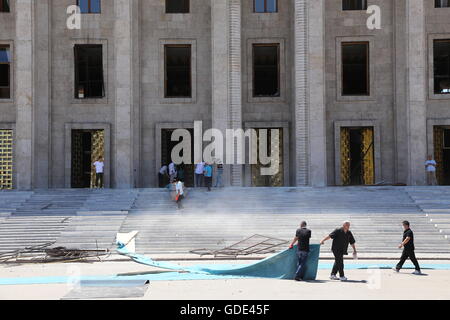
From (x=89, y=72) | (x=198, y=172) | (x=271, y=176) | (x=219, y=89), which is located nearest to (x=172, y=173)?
(x=198, y=172)

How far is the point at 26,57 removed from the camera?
33.0 metres

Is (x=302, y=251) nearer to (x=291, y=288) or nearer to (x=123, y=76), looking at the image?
(x=291, y=288)

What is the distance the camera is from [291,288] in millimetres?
15273

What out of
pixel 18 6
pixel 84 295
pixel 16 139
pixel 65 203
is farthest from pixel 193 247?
pixel 18 6

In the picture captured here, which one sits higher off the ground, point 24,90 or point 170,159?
point 24,90

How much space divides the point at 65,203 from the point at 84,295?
47.4 feet

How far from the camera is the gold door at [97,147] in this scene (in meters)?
34.9

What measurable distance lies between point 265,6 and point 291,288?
74.0 feet

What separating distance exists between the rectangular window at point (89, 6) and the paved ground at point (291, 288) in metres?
19.3

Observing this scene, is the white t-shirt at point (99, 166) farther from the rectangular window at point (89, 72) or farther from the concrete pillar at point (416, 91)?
the concrete pillar at point (416, 91)

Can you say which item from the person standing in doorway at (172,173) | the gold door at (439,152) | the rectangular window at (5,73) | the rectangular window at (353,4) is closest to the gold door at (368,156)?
the gold door at (439,152)

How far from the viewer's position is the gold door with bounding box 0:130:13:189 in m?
34.3
